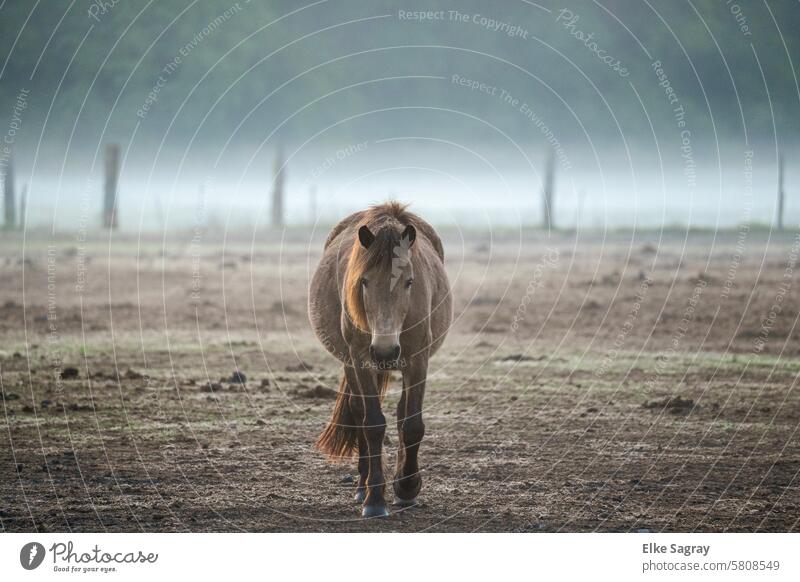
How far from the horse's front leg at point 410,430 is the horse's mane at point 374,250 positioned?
0.86 meters

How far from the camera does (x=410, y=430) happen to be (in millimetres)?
9719

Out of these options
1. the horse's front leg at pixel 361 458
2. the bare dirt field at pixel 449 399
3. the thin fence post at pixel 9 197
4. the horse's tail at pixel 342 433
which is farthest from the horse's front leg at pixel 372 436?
the thin fence post at pixel 9 197

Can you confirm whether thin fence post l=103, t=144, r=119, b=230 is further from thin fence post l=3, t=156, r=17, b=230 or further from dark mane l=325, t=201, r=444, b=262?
dark mane l=325, t=201, r=444, b=262

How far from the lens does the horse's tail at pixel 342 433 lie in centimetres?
1090

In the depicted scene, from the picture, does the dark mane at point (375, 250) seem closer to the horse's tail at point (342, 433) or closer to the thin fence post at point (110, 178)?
the horse's tail at point (342, 433)

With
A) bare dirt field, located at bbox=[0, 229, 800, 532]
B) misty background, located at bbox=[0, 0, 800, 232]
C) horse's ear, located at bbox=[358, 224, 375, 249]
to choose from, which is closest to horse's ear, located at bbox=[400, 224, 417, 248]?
horse's ear, located at bbox=[358, 224, 375, 249]

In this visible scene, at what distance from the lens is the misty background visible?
41.7 meters

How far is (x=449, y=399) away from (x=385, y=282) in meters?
7.18

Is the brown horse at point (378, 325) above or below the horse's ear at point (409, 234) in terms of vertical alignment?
below

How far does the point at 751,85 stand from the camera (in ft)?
147

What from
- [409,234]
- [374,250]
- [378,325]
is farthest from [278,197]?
[378,325]

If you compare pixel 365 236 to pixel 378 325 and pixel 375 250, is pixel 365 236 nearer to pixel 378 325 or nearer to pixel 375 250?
pixel 375 250

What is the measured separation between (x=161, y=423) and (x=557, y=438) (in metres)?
5.71

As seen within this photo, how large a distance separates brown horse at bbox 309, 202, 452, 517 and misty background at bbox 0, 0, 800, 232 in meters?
29.4
